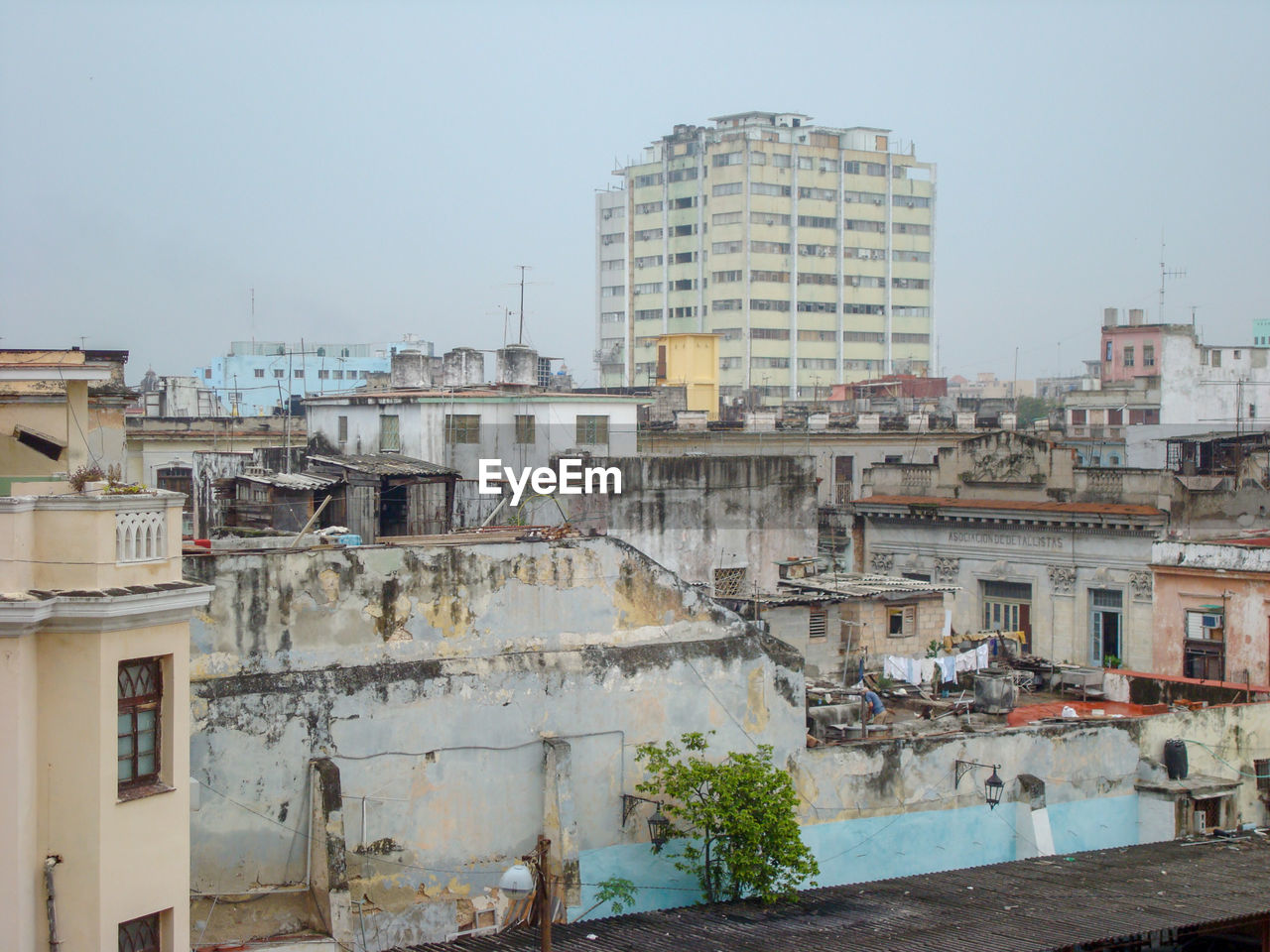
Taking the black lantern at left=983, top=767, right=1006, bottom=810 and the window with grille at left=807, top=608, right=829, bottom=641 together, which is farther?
the window with grille at left=807, top=608, right=829, bottom=641

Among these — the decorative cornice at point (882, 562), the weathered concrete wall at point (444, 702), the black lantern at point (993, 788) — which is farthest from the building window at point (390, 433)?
the black lantern at point (993, 788)

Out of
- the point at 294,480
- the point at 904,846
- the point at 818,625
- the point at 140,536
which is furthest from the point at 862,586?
the point at 140,536

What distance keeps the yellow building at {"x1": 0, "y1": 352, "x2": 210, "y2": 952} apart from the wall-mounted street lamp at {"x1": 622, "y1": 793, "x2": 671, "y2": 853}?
7.94m

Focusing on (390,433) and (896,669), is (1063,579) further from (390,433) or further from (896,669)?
(390,433)

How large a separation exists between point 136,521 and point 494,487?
19.1 m

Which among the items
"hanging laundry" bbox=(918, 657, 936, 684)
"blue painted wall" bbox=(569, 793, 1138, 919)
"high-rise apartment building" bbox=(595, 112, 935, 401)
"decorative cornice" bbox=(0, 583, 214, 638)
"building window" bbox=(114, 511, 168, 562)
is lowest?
"blue painted wall" bbox=(569, 793, 1138, 919)

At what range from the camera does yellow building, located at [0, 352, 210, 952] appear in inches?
537

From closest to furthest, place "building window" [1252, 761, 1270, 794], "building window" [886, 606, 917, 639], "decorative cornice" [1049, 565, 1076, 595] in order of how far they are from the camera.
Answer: "building window" [1252, 761, 1270, 794], "building window" [886, 606, 917, 639], "decorative cornice" [1049, 565, 1076, 595]

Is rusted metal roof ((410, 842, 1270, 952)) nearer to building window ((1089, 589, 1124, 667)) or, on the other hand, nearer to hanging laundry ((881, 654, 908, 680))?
hanging laundry ((881, 654, 908, 680))

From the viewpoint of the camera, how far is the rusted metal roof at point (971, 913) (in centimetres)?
1836

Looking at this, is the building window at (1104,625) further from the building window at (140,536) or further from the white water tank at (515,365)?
the building window at (140,536)

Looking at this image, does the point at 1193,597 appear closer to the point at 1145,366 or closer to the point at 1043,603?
the point at 1043,603

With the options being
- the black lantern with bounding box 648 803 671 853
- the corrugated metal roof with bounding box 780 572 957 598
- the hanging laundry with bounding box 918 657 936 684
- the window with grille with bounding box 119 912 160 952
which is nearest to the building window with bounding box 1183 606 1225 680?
the corrugated metal roof with bounding box 780 572 957 598

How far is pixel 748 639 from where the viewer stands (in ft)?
73.4
